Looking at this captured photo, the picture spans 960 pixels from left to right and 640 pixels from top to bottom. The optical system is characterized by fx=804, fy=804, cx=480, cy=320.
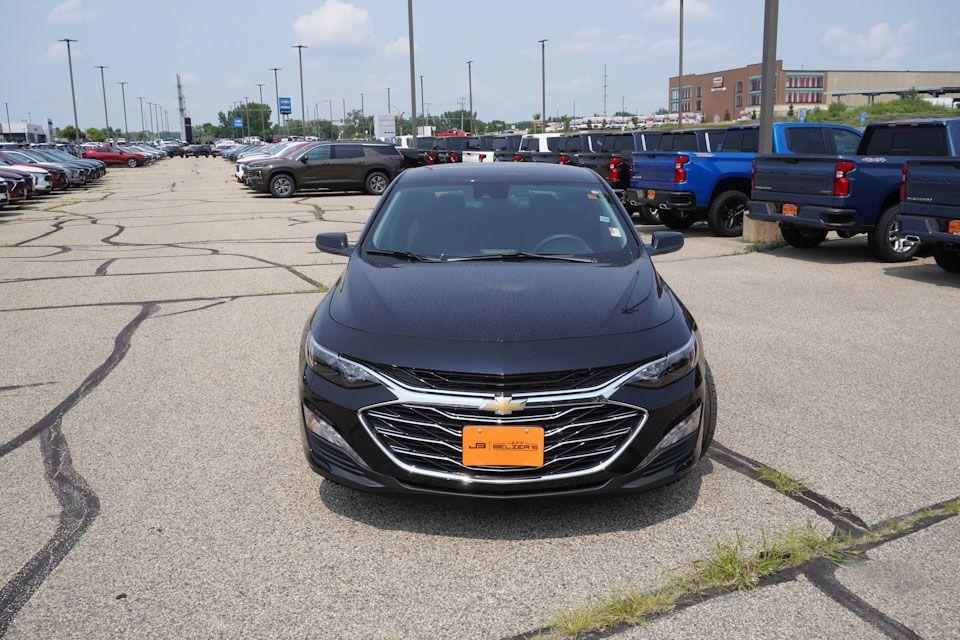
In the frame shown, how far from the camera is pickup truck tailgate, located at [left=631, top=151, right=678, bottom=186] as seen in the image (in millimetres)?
13672

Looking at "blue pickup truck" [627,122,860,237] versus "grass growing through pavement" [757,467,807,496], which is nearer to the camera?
"grass growing through pavement" [757,467,807,496]

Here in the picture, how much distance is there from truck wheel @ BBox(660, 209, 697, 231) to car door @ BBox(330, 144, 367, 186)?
12930 mm

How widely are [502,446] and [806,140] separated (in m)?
12.1

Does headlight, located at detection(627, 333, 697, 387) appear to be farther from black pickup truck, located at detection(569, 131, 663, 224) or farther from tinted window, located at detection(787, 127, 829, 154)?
black pickup truck, located at detection(569, 131, 663, 224)

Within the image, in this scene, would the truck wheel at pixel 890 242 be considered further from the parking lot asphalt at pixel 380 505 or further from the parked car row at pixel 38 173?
the parked car row at pixel 38 173

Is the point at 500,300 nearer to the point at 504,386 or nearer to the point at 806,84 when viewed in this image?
the point at 504,386

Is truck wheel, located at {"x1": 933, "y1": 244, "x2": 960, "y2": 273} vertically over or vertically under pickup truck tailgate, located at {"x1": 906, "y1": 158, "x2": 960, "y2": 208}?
under

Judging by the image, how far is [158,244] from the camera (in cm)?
1372

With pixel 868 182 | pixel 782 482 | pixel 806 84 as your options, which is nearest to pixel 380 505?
pixel 782 482

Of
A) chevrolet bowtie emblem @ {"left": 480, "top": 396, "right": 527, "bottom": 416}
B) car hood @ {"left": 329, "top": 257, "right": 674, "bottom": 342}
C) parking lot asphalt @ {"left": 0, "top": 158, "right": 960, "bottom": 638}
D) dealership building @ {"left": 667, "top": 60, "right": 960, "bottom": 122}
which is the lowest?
parking lot asphalt @ {"left": 0, "top": 158, "right": 960, "bottom": 638}

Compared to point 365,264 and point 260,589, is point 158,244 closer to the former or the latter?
point 365,264

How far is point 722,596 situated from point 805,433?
6.42 ft

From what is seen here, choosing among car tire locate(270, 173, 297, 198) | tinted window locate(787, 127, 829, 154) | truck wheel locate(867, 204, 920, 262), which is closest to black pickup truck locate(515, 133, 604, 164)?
tinted window locate(787, 127, 829, 154)

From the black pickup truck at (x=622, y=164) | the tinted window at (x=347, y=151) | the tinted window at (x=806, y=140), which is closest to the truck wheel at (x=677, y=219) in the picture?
the black pickup truck at (x=622, y=164)
